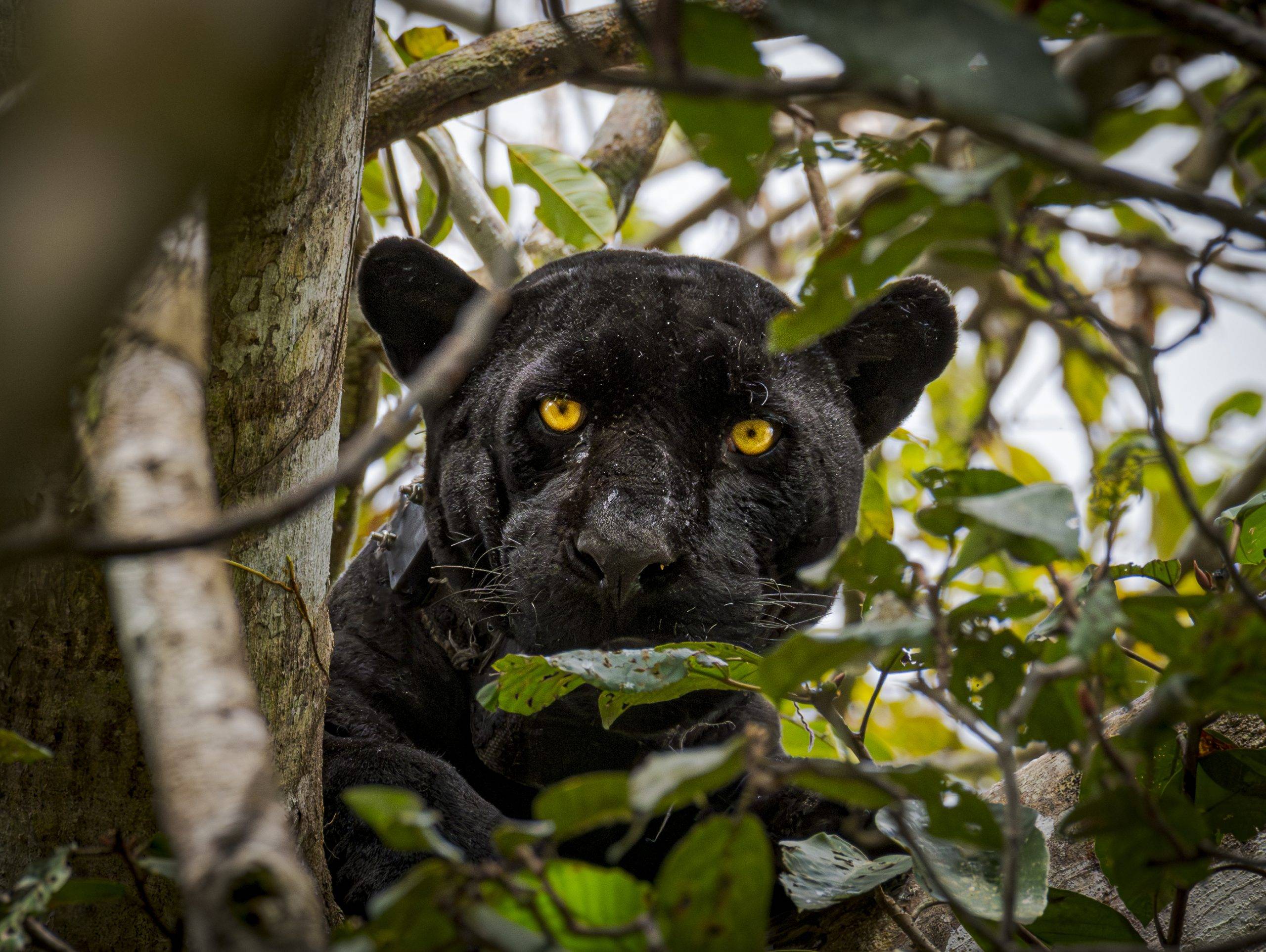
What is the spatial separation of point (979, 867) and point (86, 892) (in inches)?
52.8

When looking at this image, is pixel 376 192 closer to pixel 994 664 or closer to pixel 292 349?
pixel 292 349

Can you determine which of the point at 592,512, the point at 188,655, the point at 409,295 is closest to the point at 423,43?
the point at 409,295

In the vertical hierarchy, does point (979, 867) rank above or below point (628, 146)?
below

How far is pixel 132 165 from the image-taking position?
3.12 feet

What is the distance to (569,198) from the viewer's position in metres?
3.74

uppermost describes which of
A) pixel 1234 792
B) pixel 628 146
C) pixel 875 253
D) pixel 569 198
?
pixel 628 146

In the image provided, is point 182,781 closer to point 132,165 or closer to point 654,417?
point 132,165

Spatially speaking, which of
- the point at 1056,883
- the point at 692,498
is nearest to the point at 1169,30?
the point at 692,498

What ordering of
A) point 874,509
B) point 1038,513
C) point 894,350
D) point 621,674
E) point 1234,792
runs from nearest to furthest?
point 1038,513
point 621,674
point 1234,792
point 894,350
point 874,509

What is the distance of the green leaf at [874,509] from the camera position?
3.65m

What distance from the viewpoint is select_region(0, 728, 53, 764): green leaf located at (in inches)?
53.0

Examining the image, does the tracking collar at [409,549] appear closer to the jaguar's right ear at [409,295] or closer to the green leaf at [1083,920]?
the jaguar's right ear at [409,295]

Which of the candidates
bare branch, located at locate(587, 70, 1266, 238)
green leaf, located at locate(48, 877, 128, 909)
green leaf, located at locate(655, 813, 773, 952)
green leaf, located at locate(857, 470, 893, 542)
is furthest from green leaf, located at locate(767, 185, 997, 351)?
green leaf, located at locate(857, 470, 893, 542)

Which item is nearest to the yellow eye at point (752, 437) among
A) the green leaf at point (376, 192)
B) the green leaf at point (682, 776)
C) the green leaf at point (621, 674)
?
the green leaf at point (621, 674)
